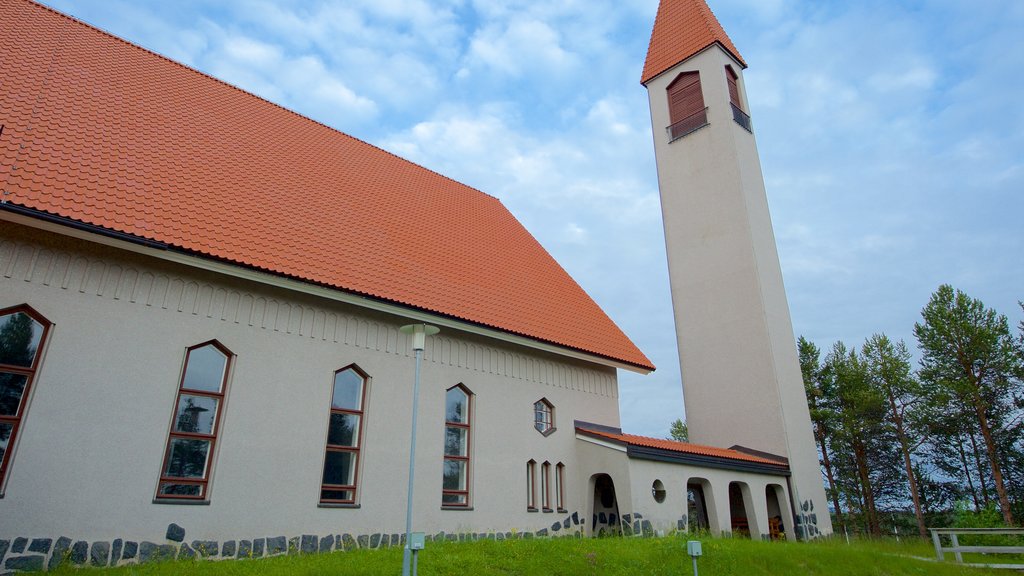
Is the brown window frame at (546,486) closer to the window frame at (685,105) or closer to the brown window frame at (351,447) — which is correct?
the brown window frame at (351,447)

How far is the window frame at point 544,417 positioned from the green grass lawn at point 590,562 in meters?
3.25

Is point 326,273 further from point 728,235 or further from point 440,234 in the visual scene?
point 728,235

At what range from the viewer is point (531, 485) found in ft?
42.1

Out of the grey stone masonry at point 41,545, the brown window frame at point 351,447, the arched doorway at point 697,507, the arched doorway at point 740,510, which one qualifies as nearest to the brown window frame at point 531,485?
the arched doorway at point 697,507

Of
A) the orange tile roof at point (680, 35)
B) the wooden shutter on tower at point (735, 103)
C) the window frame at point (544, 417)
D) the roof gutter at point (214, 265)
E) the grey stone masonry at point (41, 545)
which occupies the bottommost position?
A: the grey stone masonry at point (41, 545)

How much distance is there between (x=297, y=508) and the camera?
9.45 metres

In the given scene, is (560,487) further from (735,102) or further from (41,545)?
(735,102)

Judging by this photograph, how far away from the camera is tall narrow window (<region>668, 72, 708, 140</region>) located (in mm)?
19828

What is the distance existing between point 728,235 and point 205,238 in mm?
14231

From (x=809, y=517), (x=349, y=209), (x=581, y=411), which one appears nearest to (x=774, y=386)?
(x=809, y=517)

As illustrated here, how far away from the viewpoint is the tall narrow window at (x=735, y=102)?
1945 cm

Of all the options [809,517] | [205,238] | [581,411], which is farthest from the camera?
[809,517]

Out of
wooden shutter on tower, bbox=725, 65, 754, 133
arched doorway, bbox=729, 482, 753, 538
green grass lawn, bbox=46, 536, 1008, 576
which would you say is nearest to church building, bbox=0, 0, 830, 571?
arched doorway, bbox=729, 482, 753, 538

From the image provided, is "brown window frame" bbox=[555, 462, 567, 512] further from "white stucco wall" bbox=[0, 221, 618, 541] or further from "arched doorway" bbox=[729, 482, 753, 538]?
"arched doorway" bbox=[729, 482, 753, 538]
